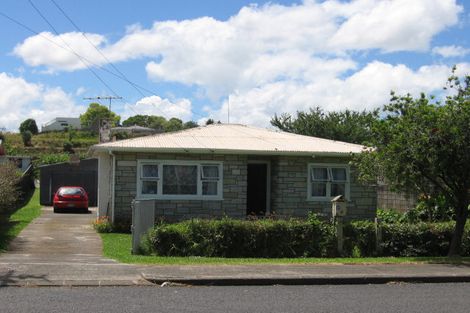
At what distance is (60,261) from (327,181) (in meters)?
10.5

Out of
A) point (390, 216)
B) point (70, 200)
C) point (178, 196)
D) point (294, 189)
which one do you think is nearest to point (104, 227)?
point (178, 196)

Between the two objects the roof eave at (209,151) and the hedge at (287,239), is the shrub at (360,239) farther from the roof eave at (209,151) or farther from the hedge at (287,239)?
the roof eave at (209,151)

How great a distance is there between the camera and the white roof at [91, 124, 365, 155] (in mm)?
18839

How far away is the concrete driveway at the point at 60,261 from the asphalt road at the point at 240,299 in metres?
0.58

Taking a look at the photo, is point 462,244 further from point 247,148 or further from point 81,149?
point 81,149

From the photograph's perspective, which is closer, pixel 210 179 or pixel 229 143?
pixel 210 179

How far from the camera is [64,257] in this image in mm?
13172

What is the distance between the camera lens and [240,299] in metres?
8.92

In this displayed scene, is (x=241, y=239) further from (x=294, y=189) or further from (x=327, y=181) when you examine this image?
(x=327, y=181)

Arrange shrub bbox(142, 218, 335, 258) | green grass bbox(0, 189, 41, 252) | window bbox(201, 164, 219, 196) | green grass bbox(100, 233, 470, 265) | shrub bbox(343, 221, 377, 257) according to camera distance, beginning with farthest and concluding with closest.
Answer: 1. window bbox(201, 164, 219, 196)
2. green grass bbox(0, 189, 41, 252)
3. shrub bbox(343, 221, 377, 257)
4. shrub bbox(142, 218, 335, 258)
5. green grass bbox(100, 233, 470, 265)

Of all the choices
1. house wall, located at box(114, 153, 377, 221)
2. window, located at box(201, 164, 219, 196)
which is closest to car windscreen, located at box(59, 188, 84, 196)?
house wall, located at box(114, 153, 377, 221)

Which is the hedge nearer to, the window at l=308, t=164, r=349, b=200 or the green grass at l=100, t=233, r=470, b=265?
the green grass at l=100, t=233, r=470, b=265

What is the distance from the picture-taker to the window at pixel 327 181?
20188 millimetres

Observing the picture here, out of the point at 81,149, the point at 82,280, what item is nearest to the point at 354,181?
the point at 82,280
